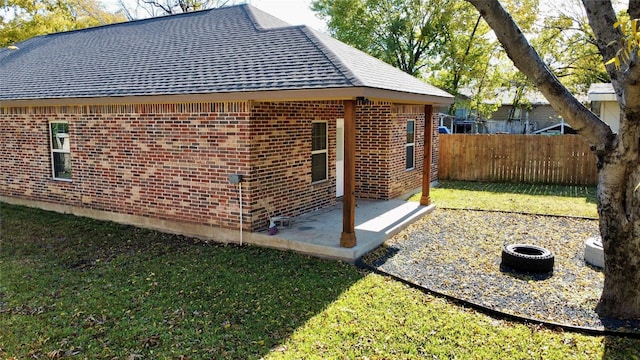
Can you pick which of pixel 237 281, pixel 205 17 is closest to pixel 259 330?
pixel 237 281

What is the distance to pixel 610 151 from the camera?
17.0ft

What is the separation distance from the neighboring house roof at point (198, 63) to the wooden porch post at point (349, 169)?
0.49m

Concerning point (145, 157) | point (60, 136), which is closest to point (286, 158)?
point (145, 157)

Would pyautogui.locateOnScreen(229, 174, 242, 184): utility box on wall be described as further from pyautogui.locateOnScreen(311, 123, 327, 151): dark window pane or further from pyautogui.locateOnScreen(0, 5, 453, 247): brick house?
pyautogui.locateOnScreen(311, 123, 327, 151): dark window pane

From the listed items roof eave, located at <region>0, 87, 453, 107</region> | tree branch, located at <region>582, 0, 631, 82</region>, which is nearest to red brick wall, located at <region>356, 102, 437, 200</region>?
roof eave, located at <region>0, 87, 453, 107</region>

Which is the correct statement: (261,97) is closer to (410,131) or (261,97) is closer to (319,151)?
(319,151)

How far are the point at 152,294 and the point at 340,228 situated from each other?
3.79 m

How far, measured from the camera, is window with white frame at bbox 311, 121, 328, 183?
34.4 ft

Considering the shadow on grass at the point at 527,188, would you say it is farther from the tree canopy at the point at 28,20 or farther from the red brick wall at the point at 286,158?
the tree canopy at the point at 28,20

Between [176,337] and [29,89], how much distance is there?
8.82m

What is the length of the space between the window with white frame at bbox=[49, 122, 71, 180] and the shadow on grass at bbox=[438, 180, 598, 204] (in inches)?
436

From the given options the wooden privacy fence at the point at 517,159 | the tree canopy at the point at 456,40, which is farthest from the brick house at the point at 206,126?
the tree canopy at the point at 456,40

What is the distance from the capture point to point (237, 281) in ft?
22.0

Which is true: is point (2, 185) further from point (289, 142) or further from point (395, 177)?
point (395, 177)
